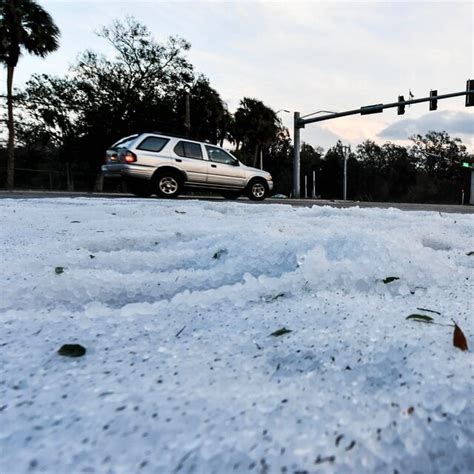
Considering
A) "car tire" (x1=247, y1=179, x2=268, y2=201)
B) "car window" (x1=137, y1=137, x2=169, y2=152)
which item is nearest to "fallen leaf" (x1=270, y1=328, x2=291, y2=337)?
"car window" (x1=137, y1=137, x2=169, y2=152)

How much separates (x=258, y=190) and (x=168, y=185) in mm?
2369

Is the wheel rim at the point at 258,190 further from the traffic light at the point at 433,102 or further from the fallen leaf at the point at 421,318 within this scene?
the traffic light at the point at 433,102

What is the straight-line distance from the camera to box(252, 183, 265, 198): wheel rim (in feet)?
30.1

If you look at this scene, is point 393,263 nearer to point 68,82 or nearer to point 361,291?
point 361,291

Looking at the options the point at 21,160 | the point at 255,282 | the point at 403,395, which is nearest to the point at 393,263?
the point at 255,282

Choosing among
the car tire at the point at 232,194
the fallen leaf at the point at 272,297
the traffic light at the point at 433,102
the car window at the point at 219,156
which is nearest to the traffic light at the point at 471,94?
the traffic light at the point at 433,102

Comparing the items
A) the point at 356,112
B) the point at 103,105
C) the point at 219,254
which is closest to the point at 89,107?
the point at 103,105

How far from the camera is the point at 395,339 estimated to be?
80 cm

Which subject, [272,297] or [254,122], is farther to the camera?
[254,122]

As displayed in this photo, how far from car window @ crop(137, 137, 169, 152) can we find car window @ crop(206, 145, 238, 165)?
1.07 m

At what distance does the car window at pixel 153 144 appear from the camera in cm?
759

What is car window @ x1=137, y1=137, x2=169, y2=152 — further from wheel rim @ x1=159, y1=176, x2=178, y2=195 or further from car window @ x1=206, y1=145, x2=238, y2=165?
car window @ x1=206, y1=145, x2=238, y2=165

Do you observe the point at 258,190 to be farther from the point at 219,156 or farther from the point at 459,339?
the point at 459,339

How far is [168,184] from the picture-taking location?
7.84 metres
